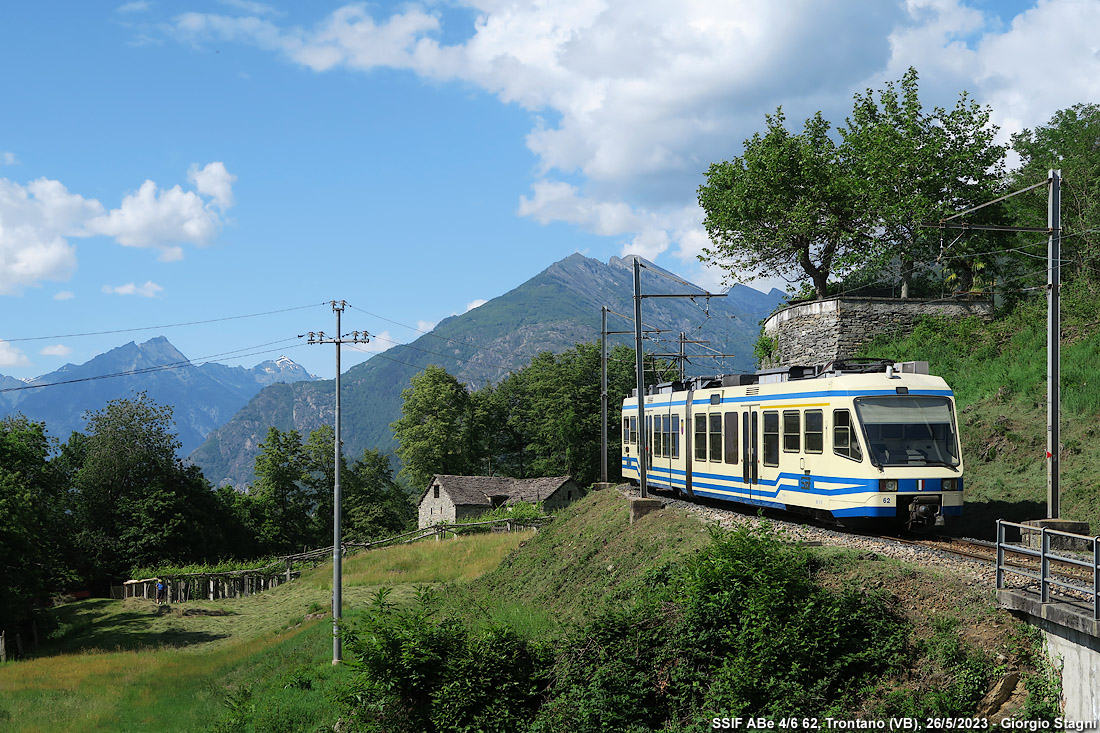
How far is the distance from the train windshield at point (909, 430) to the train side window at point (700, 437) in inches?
289

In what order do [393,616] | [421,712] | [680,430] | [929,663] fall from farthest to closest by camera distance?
[680,430], [393,616], [421,712], [929,663]

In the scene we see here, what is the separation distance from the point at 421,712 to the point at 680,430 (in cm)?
1438

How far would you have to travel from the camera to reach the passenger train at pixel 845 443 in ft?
55.8

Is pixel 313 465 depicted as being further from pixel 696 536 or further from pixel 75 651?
pixel 696 536

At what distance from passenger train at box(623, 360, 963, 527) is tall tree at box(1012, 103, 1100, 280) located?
683 inches

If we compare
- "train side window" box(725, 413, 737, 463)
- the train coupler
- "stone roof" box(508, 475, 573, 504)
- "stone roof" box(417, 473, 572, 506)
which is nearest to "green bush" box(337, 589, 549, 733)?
the train coupler

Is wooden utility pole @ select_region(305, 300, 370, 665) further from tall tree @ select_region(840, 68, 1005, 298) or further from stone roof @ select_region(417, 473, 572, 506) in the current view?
stone roof @ select_region(417, 473, 572, 506)

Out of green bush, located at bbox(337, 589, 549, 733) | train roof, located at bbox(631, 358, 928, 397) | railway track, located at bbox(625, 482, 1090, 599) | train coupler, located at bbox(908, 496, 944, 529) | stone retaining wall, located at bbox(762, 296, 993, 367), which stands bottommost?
green bush, located at bbox(337, 589, 549, 733)

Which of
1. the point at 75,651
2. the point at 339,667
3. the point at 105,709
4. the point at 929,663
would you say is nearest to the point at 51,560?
the point at 75,651

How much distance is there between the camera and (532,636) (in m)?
16.2

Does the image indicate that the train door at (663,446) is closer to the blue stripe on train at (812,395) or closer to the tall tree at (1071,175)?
the blue stripe on train at (812,395)

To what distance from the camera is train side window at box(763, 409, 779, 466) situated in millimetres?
20016

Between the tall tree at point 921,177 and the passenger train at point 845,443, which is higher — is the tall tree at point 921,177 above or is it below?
above

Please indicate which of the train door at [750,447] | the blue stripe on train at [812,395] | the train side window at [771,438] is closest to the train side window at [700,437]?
the blue stripe on train at [812,395]
